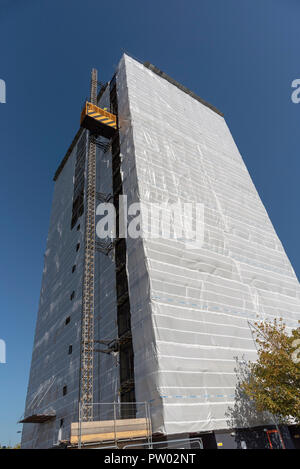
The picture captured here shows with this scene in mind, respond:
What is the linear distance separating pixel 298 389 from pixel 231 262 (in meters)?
9.31

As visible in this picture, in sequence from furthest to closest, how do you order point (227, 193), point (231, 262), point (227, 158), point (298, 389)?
point (227, 158)
point (227, 193)
point (231, 262)
point (298, 389)

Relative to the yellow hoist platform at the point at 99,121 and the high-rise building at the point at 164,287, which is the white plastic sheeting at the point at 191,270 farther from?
the yellow hoist platform at the point at 99,121

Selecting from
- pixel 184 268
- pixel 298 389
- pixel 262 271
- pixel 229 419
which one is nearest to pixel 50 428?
pixel 229 419

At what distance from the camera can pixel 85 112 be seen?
2969 cm

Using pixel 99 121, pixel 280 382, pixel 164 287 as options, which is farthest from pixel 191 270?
pixel 99 121

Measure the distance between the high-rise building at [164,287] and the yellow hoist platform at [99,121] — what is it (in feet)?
3.26

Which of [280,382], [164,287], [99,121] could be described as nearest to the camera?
[280,382]

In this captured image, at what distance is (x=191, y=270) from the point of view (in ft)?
62.7

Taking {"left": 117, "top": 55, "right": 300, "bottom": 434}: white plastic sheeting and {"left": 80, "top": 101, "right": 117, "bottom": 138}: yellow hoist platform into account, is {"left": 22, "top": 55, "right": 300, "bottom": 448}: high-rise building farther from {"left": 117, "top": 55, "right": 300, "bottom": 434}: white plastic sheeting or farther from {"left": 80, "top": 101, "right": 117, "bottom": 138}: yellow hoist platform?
{"left": 80, "top": 101, "right": 117, "bottom": 138}: yellow hoist platform

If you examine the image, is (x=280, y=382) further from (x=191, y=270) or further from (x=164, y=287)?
(x=191, y=270)

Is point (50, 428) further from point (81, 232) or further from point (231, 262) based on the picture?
point (231, 262)

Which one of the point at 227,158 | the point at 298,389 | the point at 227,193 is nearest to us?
the point at 298,389

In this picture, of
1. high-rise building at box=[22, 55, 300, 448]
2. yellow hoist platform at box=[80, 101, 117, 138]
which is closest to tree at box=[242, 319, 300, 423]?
high-rise building at box=[22, 55, 300, 448]

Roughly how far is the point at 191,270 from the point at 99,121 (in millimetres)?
17887
